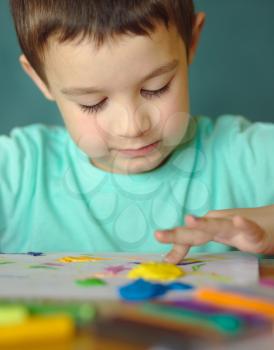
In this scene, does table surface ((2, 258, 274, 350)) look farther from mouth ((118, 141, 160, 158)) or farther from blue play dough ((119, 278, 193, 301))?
mouth ((118, 141, 160, 158))

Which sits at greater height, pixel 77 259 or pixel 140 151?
pixel 140 151

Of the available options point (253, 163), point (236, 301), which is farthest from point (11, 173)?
point (236, 301)

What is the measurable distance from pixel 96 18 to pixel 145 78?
10cm

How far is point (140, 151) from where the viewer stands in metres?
0.83

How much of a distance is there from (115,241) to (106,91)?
0.29 meters

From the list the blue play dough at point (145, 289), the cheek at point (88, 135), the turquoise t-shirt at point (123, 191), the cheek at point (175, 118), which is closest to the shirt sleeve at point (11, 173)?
the turquoise t-shirt at point (123, 191)

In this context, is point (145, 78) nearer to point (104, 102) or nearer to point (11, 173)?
point (104, 102)

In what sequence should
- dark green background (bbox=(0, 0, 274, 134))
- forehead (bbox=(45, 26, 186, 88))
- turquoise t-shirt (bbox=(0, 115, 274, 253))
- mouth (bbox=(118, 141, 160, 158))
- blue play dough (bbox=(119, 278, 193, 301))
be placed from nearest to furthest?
1. blue play dough (bbox=(119, 278, 193, 301))
2. forehead (bbox=(45, 26, 186, 88))
3. mouth (bbox=(118, 141, 160, 158))
4. turquoise t-shirt (bbox=(0, 115, 274, 253))
5. dark green background (bbox=(0, 0, 274, 134))

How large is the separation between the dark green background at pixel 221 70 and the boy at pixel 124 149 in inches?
9.1

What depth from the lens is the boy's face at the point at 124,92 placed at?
72 centimetres

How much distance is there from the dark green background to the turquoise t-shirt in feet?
0.85

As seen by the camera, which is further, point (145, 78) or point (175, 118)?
Result: point (175, 118)

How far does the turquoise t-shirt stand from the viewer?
0.95 m

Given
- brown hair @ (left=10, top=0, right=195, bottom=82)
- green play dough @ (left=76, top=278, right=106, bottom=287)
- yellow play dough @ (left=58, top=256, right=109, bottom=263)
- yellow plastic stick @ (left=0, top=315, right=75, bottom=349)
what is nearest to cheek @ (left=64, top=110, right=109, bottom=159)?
brown hair @ (left=10, top=0, right=195, bottom=82)
